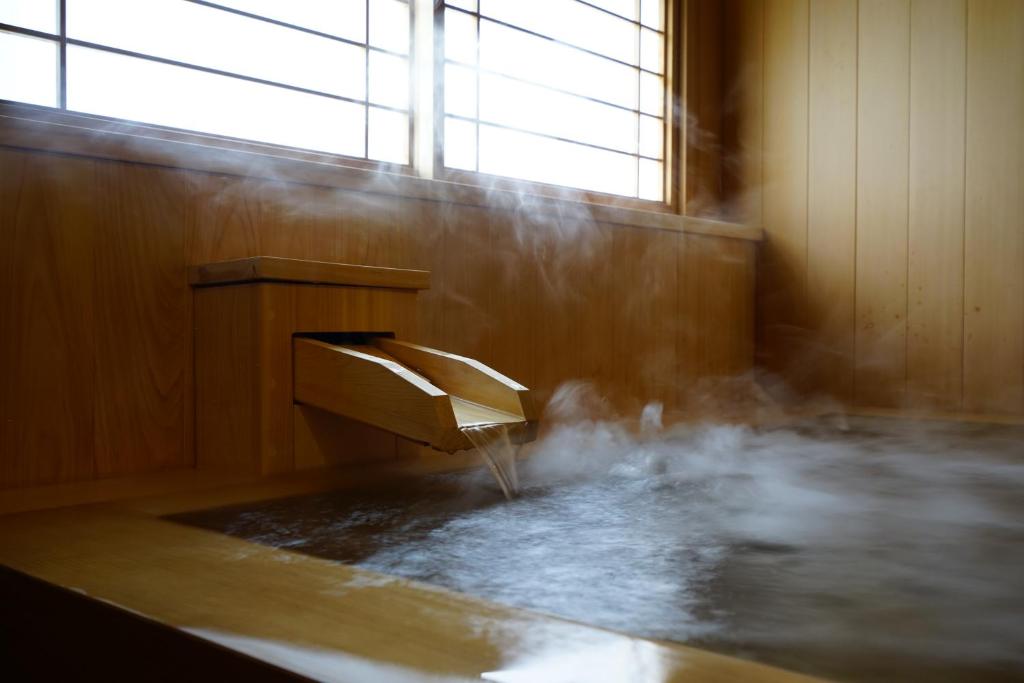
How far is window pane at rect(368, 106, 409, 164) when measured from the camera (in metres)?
2.76

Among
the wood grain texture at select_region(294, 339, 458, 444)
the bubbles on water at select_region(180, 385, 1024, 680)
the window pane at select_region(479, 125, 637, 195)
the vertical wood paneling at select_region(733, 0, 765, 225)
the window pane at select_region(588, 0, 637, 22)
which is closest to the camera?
the bubbles on water at select_region(180, 385, 1024, 680)

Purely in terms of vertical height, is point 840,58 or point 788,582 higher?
point 840,58

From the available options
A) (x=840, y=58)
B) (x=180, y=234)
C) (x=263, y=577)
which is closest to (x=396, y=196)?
(x=180, y=234)

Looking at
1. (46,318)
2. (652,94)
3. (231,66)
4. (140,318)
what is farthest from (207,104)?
(652,94)

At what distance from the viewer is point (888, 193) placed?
143 inches

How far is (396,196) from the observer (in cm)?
250

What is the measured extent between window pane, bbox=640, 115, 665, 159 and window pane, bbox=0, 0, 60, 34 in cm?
253

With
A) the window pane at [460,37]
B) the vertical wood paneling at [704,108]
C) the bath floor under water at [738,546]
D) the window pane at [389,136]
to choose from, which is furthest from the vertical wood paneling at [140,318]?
the vertical wood paneling at [704,108]

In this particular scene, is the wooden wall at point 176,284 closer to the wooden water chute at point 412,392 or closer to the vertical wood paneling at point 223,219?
the vertical wood paneling at point 223,219

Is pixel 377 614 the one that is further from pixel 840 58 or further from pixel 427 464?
pixel 840 58

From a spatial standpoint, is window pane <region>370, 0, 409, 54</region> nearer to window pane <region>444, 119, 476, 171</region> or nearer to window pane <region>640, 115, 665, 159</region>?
window pane <region>444, 119, 476, 171</region>

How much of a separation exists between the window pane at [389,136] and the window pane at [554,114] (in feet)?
1.20

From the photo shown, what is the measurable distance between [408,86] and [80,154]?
1.24 metres

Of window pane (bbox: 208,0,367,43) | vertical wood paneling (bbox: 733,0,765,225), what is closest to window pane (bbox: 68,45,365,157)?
window pane (bbox: 208,0,367,43)
